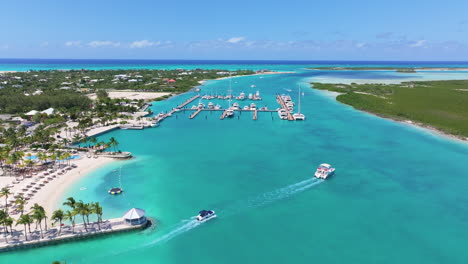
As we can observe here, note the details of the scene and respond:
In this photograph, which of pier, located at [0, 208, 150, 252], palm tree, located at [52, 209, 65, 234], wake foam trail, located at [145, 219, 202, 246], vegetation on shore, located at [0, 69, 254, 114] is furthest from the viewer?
vegetation on shore, located at [0, 69, 254, 114]

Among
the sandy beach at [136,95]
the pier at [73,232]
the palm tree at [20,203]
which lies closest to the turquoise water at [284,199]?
the pier at [73,232]

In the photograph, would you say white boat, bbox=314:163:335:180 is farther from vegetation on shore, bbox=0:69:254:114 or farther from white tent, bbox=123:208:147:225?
vegetation on shore, bbox=0:69:254:114

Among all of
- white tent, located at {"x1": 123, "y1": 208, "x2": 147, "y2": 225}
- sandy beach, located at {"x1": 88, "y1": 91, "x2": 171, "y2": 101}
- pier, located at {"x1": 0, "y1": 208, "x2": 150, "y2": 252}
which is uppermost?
sandy beach, located at {"x1": 88, "y1": 91, "x2": 171, "y2": 101}

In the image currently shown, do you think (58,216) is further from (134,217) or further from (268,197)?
(268,197)

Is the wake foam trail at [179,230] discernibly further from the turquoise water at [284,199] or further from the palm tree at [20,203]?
the palm tree at [20,203]

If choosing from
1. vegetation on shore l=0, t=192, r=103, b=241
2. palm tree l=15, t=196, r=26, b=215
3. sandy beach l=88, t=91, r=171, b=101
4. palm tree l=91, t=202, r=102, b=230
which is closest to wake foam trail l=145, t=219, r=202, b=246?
palm tree l=91, t=202, r=102, b=230

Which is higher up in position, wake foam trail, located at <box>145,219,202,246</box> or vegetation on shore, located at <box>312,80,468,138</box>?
vegetation on shore, located at <box>312,80,468,138</box>
